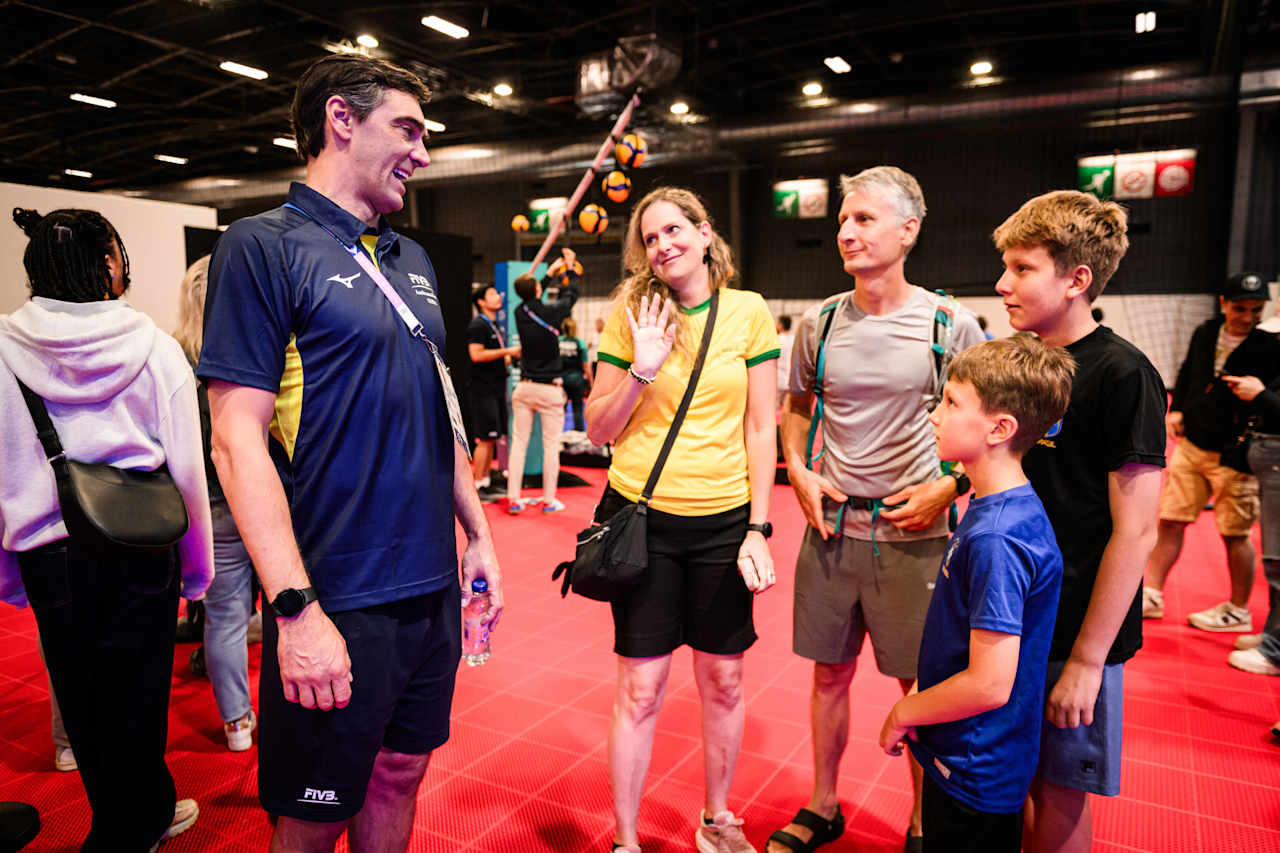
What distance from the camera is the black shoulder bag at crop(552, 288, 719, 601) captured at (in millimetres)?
1838

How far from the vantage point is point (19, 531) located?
68.7 inches

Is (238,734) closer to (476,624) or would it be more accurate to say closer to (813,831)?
(476,624)

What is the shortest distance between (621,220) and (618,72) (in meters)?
6.36

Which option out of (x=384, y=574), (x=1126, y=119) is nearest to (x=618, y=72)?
(x=1126, y=119)

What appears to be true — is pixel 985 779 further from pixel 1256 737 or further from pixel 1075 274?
pixel 1256 737

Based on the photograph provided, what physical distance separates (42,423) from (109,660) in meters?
0.55

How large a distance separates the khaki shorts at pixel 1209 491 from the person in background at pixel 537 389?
4.19 metres

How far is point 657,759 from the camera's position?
102 inches

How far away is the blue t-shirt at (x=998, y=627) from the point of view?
1.30 metres

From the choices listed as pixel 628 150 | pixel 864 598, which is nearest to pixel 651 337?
pixel 864 598

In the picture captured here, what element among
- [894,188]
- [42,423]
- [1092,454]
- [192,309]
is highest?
[894,188]

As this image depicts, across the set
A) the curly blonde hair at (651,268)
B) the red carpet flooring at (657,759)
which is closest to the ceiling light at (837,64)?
the red carpet flooring at (657,759)

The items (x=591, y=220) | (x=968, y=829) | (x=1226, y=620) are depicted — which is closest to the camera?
(x=968, y=829)

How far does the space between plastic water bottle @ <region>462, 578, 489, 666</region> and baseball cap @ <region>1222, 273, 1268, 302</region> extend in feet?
11.8
